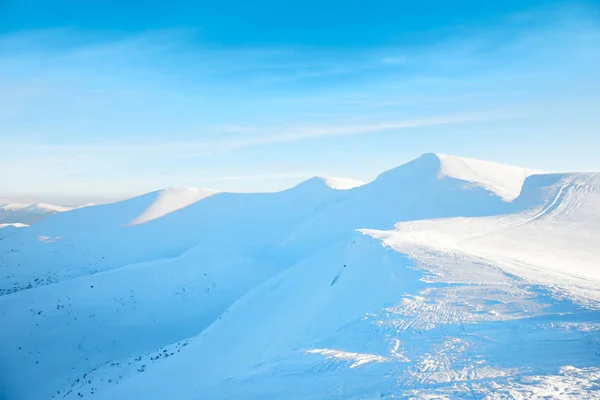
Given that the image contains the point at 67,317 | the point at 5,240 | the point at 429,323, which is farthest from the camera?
the point at 5,240

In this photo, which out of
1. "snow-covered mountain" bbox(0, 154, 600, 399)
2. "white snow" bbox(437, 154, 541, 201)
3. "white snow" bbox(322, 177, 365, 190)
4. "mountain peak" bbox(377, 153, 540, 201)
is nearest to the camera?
"snow-covered mountain" bbox(0, 154, 600, 399)

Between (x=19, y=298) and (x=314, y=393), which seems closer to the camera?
(x=314, y=393)

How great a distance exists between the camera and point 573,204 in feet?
93.0

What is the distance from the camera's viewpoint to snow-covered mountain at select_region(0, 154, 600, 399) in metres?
7.52

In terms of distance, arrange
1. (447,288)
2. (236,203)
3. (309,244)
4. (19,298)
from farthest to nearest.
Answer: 1. (236,203)
2. (309,244)
3. (19,298)
4. (447,288)

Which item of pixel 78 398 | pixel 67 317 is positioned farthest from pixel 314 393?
pixel 67 317

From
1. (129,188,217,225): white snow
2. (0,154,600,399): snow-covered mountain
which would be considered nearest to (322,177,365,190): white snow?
(0,154,600,399): snow-covered mountain

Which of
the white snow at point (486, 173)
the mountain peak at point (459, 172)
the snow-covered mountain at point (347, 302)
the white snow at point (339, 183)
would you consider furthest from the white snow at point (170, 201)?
the white snow at point (486, 173)

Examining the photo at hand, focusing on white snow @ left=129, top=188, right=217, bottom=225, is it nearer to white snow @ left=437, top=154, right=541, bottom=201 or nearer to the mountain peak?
the mountain peak

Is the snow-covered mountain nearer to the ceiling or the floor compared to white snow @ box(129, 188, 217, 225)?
nearer to the floor

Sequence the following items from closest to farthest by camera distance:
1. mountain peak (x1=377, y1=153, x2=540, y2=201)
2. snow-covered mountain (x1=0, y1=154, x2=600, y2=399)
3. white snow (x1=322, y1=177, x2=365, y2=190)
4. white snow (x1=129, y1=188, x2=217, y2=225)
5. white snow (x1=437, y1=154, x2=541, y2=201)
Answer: snow-covered mountain (x1=0, y1=154, x2=600, y2=399) → white snow (x1=437, y1=154, x2=541, y2=201) → mountain peak (x1=377, y1=153, x2=540, y2=201) → white snow (x1=129, y1=188, x2=217, y2=225) → white snow (x1=322, y1=177, x2=365, y2=190)

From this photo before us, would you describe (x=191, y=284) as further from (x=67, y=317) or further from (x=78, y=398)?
(x=78, y=398)

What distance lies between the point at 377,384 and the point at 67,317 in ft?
76.3

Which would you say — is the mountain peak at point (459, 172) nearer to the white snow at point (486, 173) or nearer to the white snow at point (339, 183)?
the white snow at point (486, 173)
